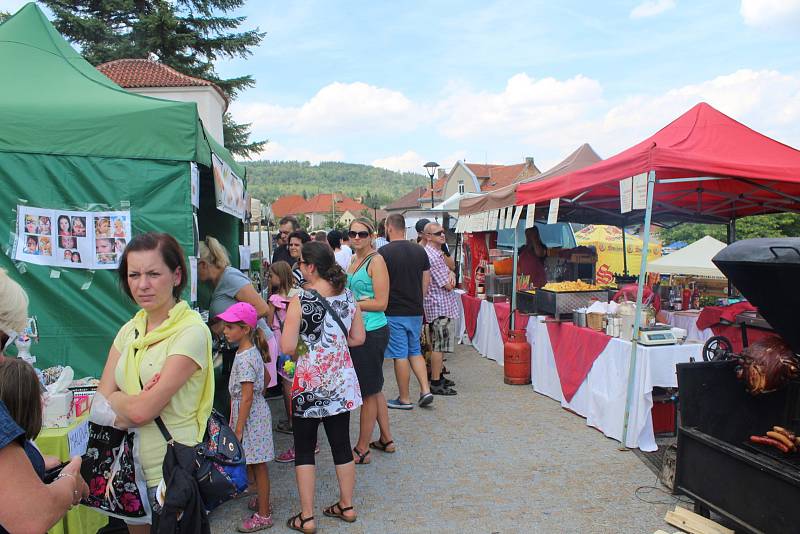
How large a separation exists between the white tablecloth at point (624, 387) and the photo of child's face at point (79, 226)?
4.45 m

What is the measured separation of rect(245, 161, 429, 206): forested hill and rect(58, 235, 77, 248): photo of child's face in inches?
5422

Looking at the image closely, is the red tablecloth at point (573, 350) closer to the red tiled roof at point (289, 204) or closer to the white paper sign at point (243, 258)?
the white paper sign at point (243, 258)

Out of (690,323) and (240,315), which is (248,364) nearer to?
(240,315)

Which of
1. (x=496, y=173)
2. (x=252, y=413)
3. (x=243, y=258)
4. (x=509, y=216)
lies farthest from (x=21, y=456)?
(x=496, y=173)

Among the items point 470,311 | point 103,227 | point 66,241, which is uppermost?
point 103,227

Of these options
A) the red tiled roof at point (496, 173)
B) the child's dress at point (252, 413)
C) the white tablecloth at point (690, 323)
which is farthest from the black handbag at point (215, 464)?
the red tiled roof at point (496, 173)

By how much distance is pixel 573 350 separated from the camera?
19.0ft

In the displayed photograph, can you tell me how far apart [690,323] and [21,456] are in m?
7.06

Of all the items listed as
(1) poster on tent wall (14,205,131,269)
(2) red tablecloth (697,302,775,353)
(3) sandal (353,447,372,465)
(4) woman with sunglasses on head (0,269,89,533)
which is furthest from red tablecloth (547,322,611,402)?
(4) woman with sunglasses on head (0,269,89,533)

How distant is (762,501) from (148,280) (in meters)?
3.28

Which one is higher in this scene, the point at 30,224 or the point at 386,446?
the point at 30,224

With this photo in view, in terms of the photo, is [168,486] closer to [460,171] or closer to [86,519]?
[86,519]

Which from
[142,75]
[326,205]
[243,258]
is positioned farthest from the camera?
[326,205]

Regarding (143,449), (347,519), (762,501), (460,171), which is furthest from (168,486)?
(460,171)
